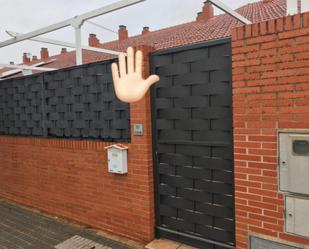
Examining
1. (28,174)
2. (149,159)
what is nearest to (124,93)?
(149,159)

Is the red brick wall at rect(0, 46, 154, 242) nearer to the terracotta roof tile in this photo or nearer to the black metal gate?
the black metal gate

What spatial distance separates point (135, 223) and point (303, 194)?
2239mm

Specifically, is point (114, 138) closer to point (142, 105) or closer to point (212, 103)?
point (142, 105)

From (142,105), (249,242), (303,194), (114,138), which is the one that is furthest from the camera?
(114,138)

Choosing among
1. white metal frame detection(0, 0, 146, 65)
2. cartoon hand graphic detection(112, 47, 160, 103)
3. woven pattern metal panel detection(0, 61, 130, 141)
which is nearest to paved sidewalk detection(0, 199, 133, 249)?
woven pattern metal panel detection(0, 61, 130, 141)

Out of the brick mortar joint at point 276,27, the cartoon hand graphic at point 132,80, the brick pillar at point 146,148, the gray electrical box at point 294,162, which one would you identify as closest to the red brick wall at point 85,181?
the brick pillar at point 146,148

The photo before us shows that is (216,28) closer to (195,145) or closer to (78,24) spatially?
(78,24)

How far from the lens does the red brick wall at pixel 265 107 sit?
265 cm

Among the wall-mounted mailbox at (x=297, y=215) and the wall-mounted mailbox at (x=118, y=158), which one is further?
the wall-mounted mailbox at (x=118, y=158)

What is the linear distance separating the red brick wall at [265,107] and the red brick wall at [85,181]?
127 centimetres

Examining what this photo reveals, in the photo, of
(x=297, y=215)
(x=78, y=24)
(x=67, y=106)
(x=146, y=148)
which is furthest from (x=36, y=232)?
(x=297, y=215)

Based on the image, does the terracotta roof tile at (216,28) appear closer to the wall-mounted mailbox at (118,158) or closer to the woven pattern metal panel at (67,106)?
the woven pattern metal panel at (67,106)

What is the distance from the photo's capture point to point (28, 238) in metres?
4.43

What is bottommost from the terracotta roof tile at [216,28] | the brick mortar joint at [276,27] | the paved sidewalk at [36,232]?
the paved sidewalk at [36,232]
